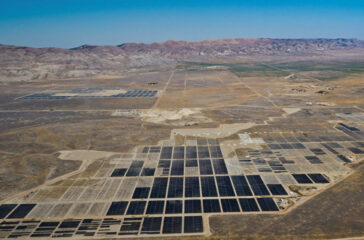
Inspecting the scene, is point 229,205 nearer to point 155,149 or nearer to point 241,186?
point 241,186

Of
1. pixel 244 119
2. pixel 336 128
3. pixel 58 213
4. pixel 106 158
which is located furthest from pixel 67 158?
pixel 336 128

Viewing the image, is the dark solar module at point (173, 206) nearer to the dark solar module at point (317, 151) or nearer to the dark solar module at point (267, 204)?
the dark solar module at point (267, 204)

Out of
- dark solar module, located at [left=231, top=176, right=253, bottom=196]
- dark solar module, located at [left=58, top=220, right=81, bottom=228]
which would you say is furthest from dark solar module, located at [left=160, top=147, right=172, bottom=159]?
dark solar module, located at [left=58, top=220, right=81, bottom=228]

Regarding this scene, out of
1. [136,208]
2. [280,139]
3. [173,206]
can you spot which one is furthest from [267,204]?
[280,139]

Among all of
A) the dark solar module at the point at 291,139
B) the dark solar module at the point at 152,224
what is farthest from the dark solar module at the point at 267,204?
the dark solar module at the point at 291,139

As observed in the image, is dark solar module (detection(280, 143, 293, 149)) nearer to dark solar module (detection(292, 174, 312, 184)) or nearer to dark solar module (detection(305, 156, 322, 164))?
dark solar module (detection(305, 156, 322, 164))
